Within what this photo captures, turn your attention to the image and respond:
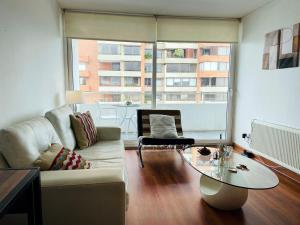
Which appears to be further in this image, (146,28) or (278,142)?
(146,28)

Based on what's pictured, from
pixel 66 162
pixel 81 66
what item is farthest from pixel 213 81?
pixel 66 162

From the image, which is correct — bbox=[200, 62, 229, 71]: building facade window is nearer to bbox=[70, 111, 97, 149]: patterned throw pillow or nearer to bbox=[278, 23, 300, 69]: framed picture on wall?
bbox=[278, 23, 300, 69]: framed picture on wall

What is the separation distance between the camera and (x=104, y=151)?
254 cm

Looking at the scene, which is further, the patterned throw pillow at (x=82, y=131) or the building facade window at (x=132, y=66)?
the building facade window at (x=132, y=66)

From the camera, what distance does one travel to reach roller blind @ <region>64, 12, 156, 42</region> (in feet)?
12.2

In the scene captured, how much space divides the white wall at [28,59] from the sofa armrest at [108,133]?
0.75 metres

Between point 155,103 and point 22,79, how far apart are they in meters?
2.50

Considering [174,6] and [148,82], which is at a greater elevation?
[174,6]

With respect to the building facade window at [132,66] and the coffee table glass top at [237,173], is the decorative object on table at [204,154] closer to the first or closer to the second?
the coffee table glass top at [237,173]

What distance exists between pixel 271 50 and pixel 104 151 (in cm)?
272

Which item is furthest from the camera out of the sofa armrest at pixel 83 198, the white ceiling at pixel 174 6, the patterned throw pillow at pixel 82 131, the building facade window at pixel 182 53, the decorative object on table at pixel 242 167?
the building facade window at pixel 182 53

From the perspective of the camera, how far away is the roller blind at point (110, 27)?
147 inches

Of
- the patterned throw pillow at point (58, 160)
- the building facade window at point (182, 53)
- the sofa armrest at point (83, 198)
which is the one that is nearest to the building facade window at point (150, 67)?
the building facade window at point (182, 53)

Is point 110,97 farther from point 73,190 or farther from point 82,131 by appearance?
point 73,190
